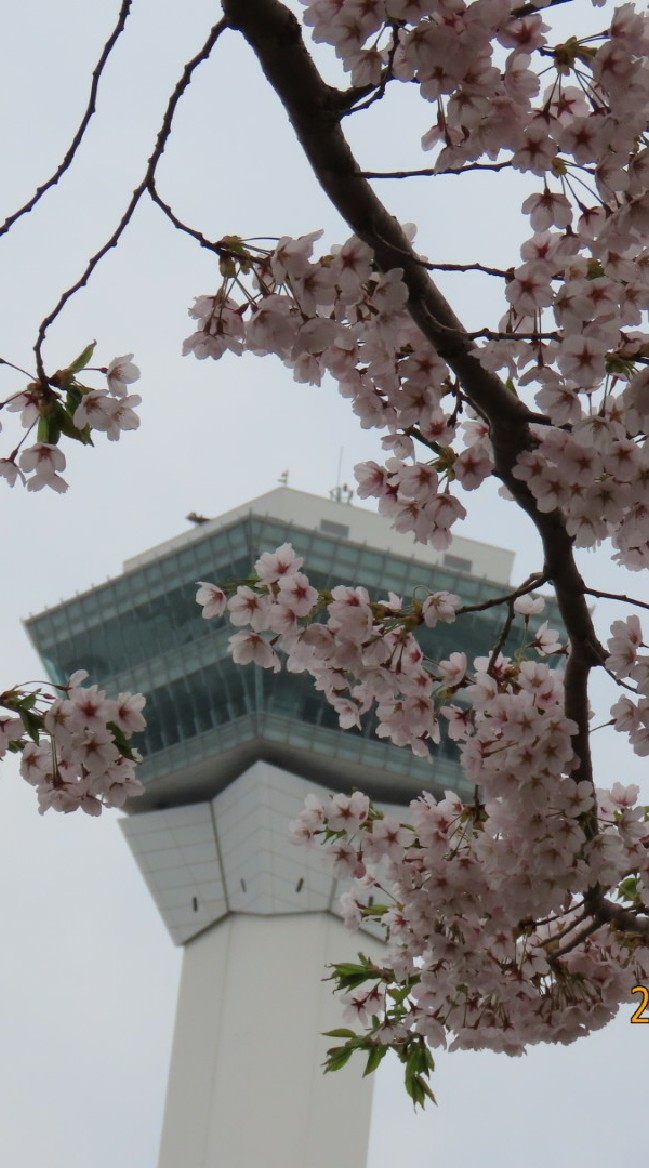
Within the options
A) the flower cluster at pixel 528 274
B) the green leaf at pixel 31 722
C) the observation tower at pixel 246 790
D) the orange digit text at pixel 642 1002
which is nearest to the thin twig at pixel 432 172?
the flower cluster at pixel 528 274

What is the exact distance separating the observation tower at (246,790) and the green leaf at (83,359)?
49.8 m

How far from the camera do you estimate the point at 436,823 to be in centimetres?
760

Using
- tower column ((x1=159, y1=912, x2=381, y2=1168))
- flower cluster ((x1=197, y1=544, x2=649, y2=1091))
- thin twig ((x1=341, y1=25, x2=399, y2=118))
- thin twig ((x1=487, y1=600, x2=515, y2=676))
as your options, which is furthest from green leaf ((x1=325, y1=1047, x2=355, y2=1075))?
tower column ((x1=159, y1=912, x2=381, y2=1168))

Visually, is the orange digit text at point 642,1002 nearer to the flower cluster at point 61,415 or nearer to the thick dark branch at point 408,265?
the thick dark branch at point 408,265

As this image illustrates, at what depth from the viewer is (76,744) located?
5832 mm

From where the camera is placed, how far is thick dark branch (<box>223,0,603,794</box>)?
4.72m

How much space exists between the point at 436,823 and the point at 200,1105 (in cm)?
5404

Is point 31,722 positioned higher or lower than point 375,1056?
higher

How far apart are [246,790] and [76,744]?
182 ft

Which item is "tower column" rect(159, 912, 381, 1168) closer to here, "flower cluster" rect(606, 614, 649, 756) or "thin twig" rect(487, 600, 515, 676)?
"thin twig" rect(487, 600, 515, 676)

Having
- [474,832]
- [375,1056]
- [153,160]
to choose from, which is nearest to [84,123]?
[153,160]

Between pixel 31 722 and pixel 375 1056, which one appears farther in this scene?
pixel 375 1056

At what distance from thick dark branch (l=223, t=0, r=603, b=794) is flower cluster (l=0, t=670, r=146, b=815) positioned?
5.69ft

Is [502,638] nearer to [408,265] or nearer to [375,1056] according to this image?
[408,265]
